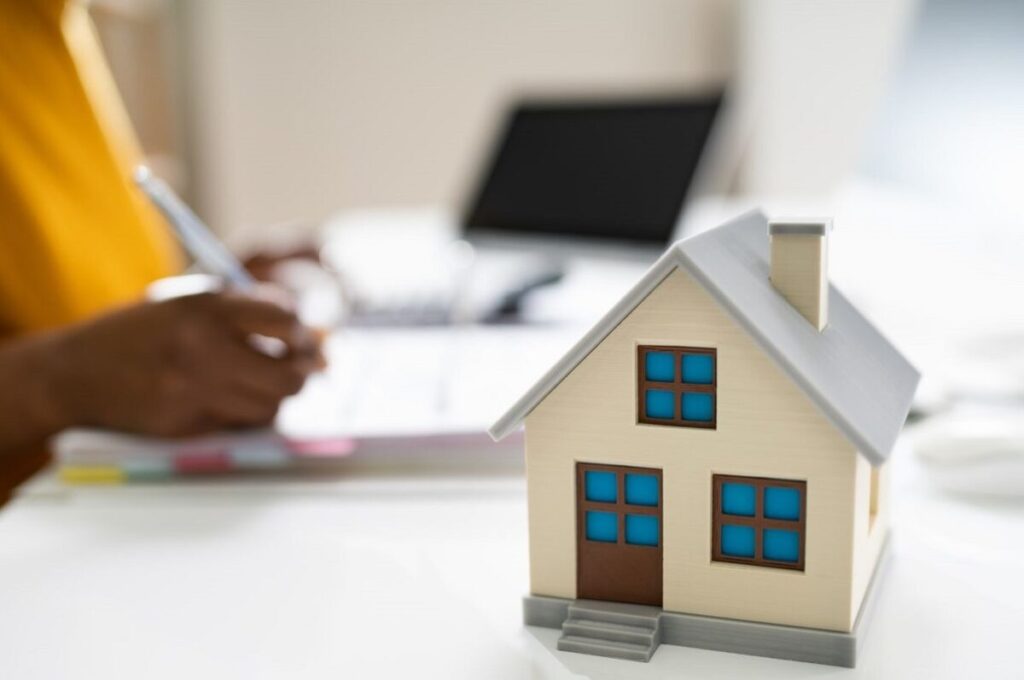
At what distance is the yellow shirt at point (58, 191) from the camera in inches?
37.7

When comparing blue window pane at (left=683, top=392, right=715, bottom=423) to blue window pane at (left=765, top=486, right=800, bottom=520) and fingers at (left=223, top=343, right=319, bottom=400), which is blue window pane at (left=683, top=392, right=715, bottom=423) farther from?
fingers at (left=223, top=343, right=319, bottom=400)

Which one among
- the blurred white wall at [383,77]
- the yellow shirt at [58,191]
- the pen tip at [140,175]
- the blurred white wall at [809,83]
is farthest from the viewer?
the blurred white wall at [383,77]

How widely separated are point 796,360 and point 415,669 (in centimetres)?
20

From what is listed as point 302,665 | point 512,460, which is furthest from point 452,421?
point 302,665

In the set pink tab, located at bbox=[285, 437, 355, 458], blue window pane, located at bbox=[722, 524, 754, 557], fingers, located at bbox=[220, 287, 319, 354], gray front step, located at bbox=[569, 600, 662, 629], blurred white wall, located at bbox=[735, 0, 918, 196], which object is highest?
blurred white wall, located at bbox=[735, 0, 918, 196]

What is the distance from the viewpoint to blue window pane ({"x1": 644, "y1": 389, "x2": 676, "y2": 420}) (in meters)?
0.42

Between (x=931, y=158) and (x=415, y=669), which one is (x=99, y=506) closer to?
(x=415, y=669)

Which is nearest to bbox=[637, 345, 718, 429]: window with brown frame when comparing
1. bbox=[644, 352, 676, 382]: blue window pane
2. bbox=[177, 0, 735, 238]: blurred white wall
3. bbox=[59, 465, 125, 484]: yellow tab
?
bbox=[644, 352, 676, 382]: blue window pane

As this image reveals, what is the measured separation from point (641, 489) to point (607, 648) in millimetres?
67

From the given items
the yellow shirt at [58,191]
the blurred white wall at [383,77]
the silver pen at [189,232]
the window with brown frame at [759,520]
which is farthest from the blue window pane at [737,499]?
the blurred white wall at [383,77]

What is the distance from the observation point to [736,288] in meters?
0.40

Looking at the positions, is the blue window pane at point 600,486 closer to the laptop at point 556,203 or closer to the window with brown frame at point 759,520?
the window with brown frame at point 759,520

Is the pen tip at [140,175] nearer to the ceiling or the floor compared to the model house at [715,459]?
nearer to the ceiling

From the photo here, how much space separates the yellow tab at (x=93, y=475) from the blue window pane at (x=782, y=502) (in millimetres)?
443
